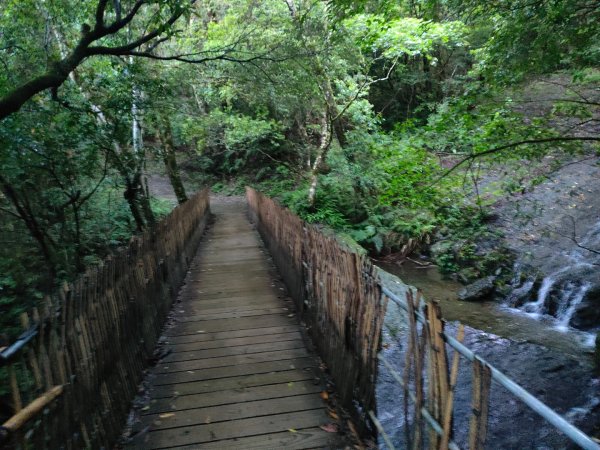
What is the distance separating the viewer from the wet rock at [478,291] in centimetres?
953

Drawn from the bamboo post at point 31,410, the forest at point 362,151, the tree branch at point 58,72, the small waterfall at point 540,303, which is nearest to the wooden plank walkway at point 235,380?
the forest at point 362,151

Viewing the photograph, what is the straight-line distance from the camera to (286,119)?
1510cm

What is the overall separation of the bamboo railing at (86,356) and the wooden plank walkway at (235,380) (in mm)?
359

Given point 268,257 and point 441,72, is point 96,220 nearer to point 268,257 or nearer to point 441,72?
point 268,257

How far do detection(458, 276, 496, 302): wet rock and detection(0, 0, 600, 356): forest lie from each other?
461 mm

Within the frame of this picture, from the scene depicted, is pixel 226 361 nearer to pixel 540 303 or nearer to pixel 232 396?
pixel 232 396

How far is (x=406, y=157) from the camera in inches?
351

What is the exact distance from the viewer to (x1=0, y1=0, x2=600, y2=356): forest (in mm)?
5496

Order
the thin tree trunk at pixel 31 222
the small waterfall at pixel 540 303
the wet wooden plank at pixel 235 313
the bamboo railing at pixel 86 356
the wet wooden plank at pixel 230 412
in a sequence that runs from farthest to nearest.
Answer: the small waterfall at pixel 540 303, the wet wooden plank at pixel 235 313, the thin tree trunk at pixel 31 222, the wet wooden plank at pixel 230 412, the bamboo railing at pixel 86 356

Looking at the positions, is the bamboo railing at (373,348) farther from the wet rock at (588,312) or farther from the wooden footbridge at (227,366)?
the wet rock at (588,312)

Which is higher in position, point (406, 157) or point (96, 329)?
point (406, 157)

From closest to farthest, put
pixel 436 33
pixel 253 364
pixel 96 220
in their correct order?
pixel 253 364, pixel 96 220, pixel 436 33

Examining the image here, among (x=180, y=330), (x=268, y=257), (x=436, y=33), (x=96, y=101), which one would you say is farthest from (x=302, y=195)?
(x=180, y=330)

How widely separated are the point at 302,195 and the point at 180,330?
1003 centimetres
